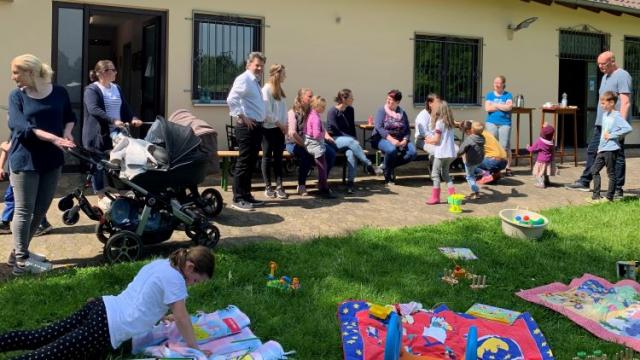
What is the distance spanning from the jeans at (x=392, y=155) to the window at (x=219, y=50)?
8.99 ft

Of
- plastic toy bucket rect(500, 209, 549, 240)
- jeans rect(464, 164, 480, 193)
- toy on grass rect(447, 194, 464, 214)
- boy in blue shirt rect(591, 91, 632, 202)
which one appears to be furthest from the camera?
jeans rect(464, 164, 480, 193)

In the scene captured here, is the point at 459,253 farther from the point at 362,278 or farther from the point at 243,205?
the point at 243,205

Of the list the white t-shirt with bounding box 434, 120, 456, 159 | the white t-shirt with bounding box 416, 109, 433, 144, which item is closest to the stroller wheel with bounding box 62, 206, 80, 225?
the white t-shirt with bounding box 434, 120, 456, 159

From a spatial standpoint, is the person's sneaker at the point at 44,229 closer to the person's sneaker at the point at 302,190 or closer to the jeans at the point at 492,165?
the person's sneaker at the point at 302,190

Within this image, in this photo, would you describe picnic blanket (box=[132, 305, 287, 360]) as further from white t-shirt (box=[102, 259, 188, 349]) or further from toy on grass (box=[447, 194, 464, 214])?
toy on grass (box=[447, 194, 464, 214])

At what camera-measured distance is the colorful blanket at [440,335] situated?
4020 millimetres

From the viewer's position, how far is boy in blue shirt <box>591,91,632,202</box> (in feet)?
29.2

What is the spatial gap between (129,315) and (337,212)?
454 centimetres

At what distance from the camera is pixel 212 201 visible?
290 inches

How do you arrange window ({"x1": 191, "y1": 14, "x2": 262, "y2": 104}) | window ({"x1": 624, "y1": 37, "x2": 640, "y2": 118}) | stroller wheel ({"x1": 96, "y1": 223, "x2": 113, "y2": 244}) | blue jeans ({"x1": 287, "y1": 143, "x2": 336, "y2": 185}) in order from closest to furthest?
stroller wheel ({"x1": 96, "y1": 223, "x2": 113, "y2": 244}) → blue jeans ({"x1": 287, "y1": 143, "x2": 336, "y2": 185}) → window ({"x1": 191, "y1": 14, "x2": 262, "y2": 104}) → window ({"x1": 624, "y1": 37, "x2": 640, "y2": 118})

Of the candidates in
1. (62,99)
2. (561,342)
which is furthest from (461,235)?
(62,99)

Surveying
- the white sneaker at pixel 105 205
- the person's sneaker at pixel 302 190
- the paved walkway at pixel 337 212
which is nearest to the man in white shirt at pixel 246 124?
the paved walkway at pixel 337 212

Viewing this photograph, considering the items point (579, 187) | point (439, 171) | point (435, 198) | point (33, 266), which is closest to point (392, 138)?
point (439, 171)

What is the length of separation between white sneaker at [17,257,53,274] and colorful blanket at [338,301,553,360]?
247 centimetres
